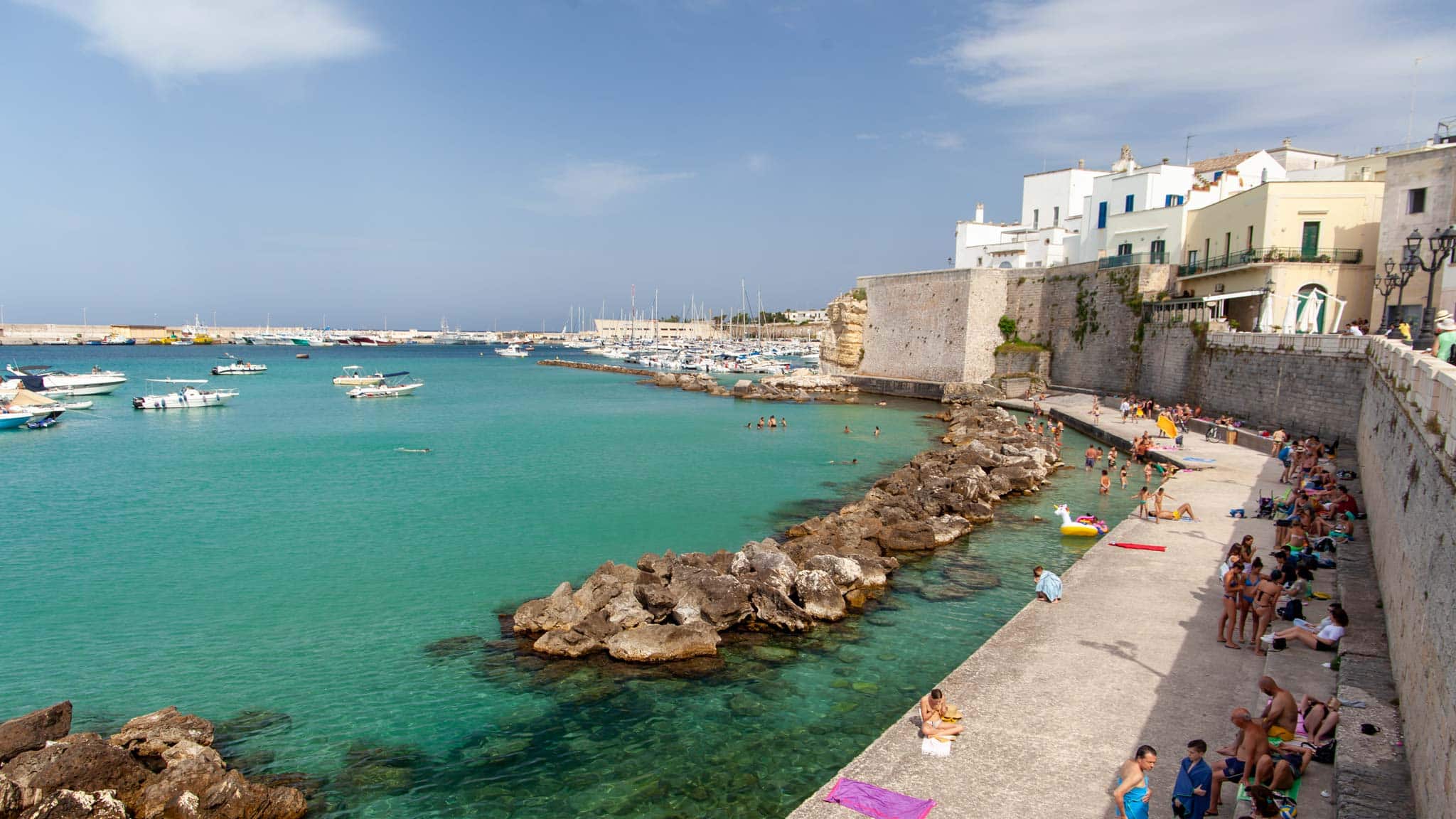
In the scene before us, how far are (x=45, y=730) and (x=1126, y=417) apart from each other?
2801 cm

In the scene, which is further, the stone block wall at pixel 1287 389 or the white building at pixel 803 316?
the white building at pixel 803 316

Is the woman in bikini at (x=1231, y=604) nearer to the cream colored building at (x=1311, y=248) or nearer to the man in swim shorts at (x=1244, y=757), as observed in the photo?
the man in swim shorts at (x=1244, y=757)

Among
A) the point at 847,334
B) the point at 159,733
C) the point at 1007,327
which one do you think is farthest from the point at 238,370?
the point at 159,733

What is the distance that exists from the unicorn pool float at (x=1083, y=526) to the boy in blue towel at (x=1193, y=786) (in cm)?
943

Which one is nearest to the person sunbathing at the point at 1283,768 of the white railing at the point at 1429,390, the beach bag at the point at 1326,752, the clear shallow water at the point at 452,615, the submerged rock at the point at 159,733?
the beach bag at the point at 1326,752

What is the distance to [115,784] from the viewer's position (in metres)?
6.25

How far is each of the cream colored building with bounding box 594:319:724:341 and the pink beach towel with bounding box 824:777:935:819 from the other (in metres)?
124

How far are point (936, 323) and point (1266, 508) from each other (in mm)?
28742

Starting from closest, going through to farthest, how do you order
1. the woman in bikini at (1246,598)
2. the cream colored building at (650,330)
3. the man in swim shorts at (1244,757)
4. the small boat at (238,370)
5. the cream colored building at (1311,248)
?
the man in swim shorts at (1244,757)
the woman in bikini at (1246,598)
the cream colored building at (1311,248)
the small boat at (238,370)
the cream colored building at (650,330)

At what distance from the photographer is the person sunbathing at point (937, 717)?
607cm

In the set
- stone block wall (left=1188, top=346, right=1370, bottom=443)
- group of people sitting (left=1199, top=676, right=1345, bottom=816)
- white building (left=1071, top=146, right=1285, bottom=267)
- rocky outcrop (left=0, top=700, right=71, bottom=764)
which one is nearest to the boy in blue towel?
group of people sitting (left=1199, top=676, right=1345, bottom=816)

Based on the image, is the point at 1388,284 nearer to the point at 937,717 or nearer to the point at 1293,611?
the point at 1293,611

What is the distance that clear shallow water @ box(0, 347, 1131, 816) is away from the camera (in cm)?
709

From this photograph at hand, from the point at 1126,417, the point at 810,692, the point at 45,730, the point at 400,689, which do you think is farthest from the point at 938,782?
the point at 1126,417
